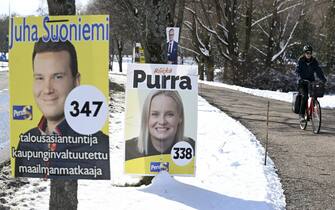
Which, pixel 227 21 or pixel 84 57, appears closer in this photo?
pixel 84 57

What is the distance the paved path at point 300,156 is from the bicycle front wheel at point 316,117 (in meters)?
0.15

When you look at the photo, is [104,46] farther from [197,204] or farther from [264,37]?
[264,37]

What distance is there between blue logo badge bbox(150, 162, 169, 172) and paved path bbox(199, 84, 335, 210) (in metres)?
1.57

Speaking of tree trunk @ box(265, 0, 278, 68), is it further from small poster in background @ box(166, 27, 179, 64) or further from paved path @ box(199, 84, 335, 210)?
small poster in background @ box(166, 27, 179, 64)

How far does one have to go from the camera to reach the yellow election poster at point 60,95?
4.61m


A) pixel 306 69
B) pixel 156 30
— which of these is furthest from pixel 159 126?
pixel 306 69

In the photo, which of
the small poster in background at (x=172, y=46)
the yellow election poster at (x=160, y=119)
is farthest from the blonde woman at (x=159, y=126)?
the small poster in background at (x=172, y=46)

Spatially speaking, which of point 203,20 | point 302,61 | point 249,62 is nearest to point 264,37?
point 203,20

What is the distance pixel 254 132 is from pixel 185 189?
18.3ft

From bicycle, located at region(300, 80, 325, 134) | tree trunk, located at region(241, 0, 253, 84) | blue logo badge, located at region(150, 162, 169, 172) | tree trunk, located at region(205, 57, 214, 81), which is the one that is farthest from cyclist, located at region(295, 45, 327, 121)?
tree trunk, located at region(205, 57, 214, 81)

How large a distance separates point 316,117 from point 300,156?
2.98 m

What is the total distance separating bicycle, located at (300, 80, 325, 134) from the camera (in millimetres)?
11663

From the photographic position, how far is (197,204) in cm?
623

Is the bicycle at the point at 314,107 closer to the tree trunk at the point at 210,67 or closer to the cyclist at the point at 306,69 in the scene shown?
the cyclist at the point at 306,69
